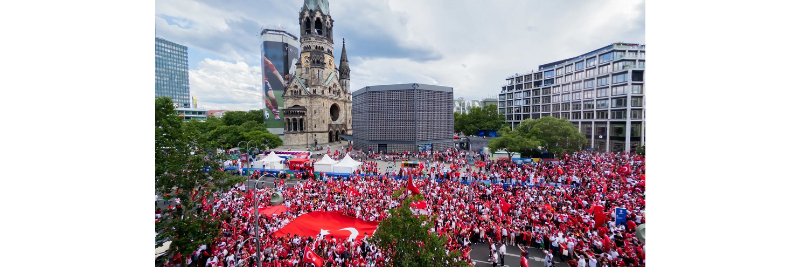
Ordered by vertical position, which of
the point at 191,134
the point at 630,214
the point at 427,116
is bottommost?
the point at 630,214

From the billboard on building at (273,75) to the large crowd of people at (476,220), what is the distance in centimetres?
4651

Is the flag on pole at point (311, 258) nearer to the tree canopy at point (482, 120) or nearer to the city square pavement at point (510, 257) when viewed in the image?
the city square pavement at point (510, 257)

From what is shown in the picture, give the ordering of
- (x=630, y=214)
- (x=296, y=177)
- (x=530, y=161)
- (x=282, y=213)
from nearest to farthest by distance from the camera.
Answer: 1. (x=630, y=214)
2. (x=282, y=213)
3. (x=296, y=177)
4. (x=530, y=161)

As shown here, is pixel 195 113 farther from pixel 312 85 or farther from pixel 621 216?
pixel 621 216

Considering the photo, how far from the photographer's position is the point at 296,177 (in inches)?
982

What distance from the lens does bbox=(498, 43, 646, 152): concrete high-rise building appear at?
1433 inches

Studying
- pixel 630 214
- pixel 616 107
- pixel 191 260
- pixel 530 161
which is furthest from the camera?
pixel 616 107

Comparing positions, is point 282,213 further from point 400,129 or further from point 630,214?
point 400,129

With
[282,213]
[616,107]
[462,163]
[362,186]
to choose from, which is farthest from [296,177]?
[616,107]

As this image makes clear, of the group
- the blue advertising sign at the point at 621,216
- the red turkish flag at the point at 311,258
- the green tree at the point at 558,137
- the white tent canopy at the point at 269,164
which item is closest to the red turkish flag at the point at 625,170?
the green tree at the point at 558,137

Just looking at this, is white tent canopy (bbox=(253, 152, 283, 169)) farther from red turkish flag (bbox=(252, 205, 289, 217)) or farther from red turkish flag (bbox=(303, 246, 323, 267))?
red turkish flag (bbox=(303, 246, 323, 267))

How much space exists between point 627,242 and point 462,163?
21300 millimetres

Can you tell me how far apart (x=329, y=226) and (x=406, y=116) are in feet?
97.4

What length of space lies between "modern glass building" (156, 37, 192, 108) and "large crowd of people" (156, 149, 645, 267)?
302 feet
